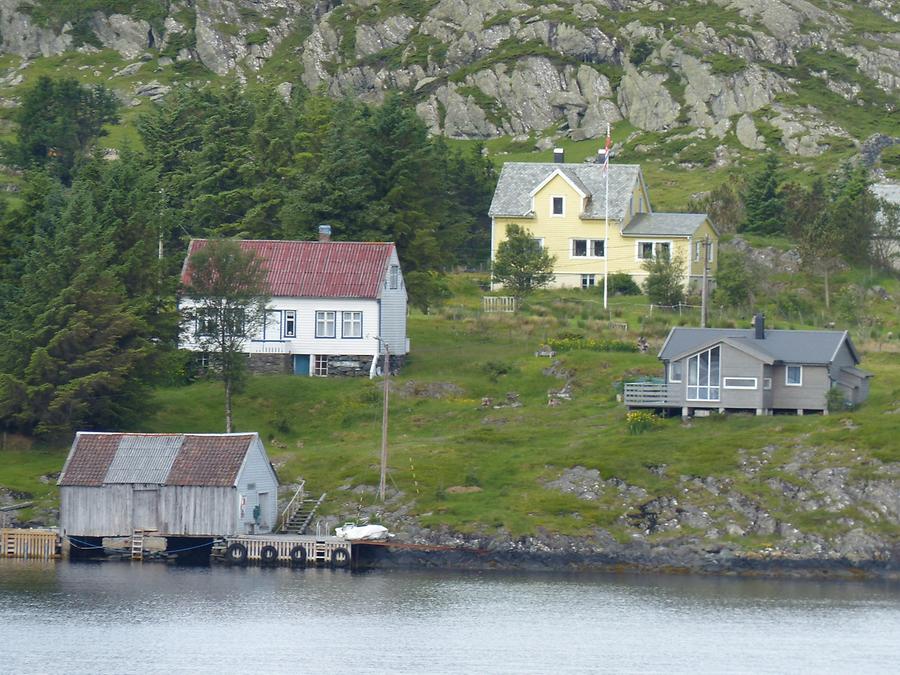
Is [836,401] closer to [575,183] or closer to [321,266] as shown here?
[321,266]

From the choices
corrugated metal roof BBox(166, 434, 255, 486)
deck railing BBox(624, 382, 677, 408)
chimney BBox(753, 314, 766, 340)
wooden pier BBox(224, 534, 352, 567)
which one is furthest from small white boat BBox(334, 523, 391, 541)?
chimney BBox(753, 314, 766, 340)

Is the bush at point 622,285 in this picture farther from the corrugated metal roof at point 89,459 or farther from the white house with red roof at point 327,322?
A: the corrugated metal roof at point 89,459

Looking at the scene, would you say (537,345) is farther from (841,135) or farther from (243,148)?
(841,135)

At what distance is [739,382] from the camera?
8106cm

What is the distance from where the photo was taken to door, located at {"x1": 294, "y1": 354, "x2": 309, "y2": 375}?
299 feet

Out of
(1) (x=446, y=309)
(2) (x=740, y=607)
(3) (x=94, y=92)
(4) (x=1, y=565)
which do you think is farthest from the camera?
(3) (x=94, y=92)

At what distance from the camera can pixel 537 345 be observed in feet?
307

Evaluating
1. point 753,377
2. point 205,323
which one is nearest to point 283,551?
point 205,323

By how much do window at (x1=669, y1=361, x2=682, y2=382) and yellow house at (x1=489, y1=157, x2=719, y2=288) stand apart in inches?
1157

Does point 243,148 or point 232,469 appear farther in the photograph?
point 243,148

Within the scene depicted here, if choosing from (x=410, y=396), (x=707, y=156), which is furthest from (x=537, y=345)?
(x=707, y=156)

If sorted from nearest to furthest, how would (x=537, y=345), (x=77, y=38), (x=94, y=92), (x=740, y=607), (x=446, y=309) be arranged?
(x=740, y=607), (x=537, y=345), (x=446, y=309), (x=94, y=92), (x=77, y=38)

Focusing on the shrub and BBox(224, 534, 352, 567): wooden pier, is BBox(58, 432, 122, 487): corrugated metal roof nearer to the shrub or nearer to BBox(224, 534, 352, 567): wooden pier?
BBox(224, 534, 352, 567): wooden pier

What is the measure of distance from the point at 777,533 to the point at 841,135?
264 feet
